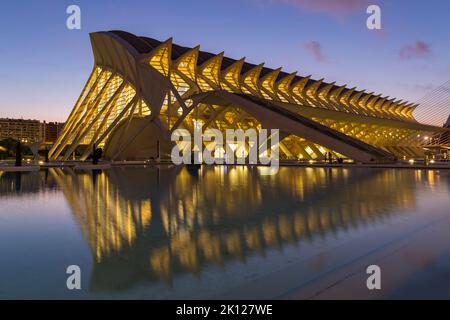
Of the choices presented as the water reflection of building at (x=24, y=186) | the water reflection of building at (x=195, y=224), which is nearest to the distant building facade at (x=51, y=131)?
the water reflection of building at (x=24, y=186)

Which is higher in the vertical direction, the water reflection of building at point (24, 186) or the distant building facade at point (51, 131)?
the distant building facade at point (51, 131)

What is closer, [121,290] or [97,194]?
[121,290]

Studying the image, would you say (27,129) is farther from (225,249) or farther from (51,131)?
(225,249)

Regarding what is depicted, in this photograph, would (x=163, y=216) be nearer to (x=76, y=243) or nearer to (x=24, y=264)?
(x=76, y=243)

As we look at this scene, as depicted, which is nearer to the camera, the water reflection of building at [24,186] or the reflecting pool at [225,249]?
the reflecting pool at [225,249]

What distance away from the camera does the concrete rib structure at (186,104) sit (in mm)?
29234

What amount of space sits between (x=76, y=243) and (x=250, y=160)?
31.4 m

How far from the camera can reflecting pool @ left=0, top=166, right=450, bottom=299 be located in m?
3.23

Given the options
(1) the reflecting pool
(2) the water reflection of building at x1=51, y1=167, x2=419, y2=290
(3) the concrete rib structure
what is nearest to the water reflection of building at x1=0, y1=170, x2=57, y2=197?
(2) the water reflection of building at x1=51, y1=167, x2=419, y2=290

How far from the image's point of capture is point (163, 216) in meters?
6.82

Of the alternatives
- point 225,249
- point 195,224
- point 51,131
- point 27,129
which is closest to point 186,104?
point 195,224

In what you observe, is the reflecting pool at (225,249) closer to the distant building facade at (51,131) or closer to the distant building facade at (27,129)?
the distant building facade at (27,129)

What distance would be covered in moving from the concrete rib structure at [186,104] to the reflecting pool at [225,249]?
20.9m
